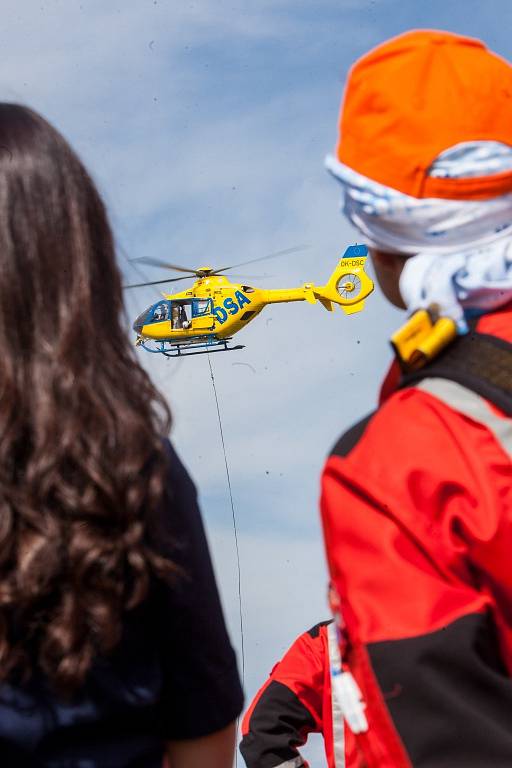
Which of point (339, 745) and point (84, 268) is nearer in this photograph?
point (84, 268)

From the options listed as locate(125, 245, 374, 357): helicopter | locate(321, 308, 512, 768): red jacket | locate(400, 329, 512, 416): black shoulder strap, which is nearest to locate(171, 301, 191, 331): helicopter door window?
locate(125, 245, 374, 357): helicopter

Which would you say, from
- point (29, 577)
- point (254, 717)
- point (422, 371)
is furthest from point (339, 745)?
point (29, 577)

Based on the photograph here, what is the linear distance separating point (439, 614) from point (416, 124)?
3.40ft

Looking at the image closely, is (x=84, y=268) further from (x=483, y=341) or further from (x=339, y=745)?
(x=339, y=745)

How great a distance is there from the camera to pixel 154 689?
7.48ft

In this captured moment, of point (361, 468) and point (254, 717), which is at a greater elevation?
point (361, 468)

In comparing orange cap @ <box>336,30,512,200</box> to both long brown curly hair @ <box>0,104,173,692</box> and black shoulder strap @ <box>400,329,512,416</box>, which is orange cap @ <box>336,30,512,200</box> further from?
long brown curly hair @ <box>0,104,173,692</box>

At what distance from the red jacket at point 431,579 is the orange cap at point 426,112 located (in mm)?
494

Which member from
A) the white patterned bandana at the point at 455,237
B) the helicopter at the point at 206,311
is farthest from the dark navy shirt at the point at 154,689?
the helicopter at the point at 206,311

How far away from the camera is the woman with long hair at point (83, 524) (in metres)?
2.17

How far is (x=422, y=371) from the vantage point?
2.61 meters

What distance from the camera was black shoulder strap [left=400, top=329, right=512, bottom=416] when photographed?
2516mm

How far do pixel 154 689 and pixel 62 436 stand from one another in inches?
18.5

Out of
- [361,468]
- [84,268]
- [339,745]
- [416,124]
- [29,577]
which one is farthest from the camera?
[339,745]
